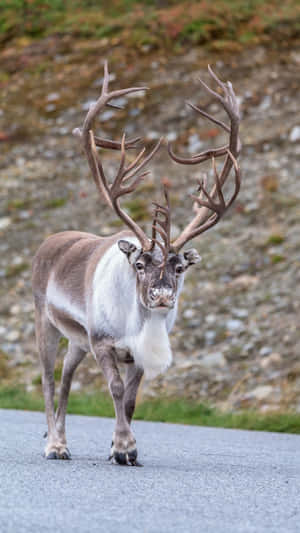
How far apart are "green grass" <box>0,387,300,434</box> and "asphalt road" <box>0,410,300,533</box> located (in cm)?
173

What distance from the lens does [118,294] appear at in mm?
6164

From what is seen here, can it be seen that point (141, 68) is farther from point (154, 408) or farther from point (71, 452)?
point (71, 452)

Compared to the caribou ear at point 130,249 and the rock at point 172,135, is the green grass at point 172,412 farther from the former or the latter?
the rock at point 172,135

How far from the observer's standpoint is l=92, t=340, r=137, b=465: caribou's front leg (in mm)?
5738

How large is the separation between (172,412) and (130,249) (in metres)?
4.73

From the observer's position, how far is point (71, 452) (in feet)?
21.7

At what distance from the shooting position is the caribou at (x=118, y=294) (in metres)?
5.85

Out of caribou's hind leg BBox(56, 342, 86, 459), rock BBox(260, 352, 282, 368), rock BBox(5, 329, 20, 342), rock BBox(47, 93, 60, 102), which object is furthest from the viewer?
rock BBox(47, 93, 60, 102)

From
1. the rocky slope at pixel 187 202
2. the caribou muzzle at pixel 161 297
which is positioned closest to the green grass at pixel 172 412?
the rocky slope at pixel 187 202

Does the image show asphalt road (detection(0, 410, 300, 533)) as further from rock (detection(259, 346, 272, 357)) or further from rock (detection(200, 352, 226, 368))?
rock (detection(200, 352, 226, 368))

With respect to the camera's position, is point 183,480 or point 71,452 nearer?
point 183,480

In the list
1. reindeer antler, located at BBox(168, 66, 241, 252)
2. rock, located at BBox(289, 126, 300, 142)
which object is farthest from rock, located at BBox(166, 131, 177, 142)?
reindeer antler, located at BBox(168, 66, 241, 252)

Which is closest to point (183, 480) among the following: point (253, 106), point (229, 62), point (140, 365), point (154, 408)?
point (140, 365)

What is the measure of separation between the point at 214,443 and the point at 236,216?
703 centimetres
